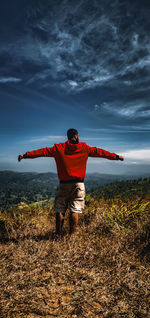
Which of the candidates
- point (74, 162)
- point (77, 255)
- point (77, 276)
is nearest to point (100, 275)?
point (77, 276)

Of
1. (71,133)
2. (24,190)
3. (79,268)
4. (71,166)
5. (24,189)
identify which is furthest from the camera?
(24,189)

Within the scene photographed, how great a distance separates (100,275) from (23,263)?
130cm

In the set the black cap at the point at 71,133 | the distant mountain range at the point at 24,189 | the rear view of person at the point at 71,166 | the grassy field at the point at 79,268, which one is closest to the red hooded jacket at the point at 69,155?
the rear view of person at the point at 71,166

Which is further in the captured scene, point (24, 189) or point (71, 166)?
point (24, 189)

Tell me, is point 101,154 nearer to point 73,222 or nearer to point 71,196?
point 71,196

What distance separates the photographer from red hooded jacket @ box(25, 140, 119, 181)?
4309mm

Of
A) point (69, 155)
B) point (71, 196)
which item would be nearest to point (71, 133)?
point (69, 155)

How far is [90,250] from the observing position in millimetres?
3586

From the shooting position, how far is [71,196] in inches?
177

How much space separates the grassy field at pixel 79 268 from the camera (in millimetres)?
2350

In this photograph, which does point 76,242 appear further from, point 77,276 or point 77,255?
point 77,276

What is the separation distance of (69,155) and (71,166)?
255mm

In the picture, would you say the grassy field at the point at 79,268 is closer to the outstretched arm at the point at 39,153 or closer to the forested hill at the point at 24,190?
the outstretched arm at the point at 39,153

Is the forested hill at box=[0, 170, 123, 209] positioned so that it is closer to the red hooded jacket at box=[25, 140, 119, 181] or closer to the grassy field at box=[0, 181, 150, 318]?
the grassy field at box=[0, 181, 150, 318]
